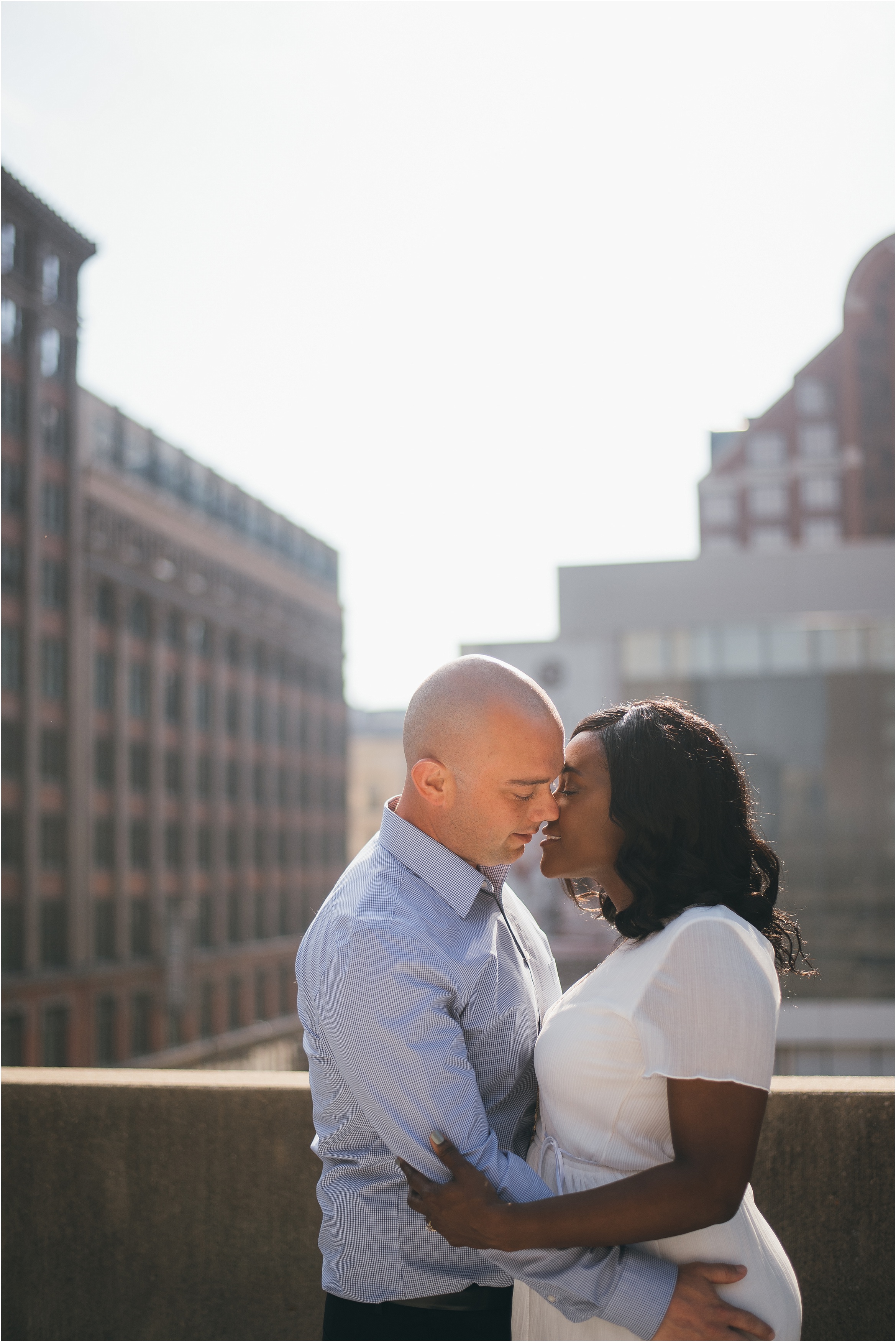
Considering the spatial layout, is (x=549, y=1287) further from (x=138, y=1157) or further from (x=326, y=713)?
(x=326, y=713)

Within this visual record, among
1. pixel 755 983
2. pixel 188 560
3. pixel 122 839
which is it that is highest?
pixel 188 560

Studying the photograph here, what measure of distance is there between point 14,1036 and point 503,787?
4327 cm

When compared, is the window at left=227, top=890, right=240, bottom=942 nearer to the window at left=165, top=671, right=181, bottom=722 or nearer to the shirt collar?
the window at left=165, top=671, right=181, bottom=722

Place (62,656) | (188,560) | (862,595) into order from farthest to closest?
1. (188,560)
2. (62,656)
3. (862,595)

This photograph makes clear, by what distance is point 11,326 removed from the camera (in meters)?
43.4

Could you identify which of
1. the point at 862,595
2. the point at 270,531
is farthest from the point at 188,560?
the point at 862,595

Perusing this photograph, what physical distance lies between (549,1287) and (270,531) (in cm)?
6339

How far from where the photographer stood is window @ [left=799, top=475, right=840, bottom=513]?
65312 mm

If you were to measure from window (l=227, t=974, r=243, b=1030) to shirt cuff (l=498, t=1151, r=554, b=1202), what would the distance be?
188ft

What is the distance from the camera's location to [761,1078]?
1.69 metres

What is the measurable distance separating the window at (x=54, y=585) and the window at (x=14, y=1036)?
50.3 feet

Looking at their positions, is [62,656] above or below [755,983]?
above

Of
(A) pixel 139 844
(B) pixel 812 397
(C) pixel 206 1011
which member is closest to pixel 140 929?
(A) pixel 139 844

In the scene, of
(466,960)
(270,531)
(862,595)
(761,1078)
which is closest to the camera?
(761,1078)
